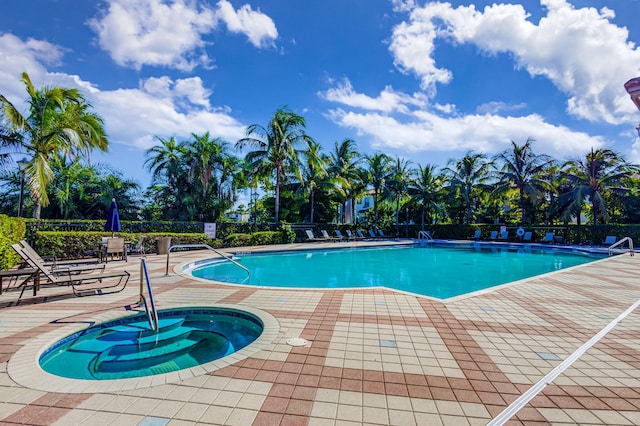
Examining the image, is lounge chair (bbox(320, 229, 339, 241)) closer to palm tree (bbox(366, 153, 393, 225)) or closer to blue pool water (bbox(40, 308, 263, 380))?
A: palm tree (bbox(366, 153, 393, 225))

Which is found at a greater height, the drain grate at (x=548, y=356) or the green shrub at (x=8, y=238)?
the green shrub at (x=8, y=238)

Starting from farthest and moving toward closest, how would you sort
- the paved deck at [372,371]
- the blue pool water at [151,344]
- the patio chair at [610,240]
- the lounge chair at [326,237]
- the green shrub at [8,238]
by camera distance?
the lounge chair at [326,237]
the patio chair at [610,240]
the green shrub at [8,238]
the blue pool water at [151,344]
the paved deck at [372,371]

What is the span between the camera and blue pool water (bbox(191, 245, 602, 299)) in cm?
913

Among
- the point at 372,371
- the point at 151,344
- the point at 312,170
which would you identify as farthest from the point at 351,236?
the point at 372,371

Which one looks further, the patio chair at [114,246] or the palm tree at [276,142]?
the palm tree at [276,142]

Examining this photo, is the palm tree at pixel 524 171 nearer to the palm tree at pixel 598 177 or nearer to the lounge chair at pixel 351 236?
the palm tree at pixel 598 177

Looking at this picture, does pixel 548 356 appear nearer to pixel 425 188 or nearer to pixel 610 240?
pixel 610 240

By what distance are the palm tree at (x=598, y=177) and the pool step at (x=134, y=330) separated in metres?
25.6

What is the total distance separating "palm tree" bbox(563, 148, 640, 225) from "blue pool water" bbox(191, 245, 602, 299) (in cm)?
691

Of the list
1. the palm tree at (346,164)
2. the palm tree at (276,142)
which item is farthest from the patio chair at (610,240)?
the palm tree at (276,142)

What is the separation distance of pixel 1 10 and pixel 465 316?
43.3ft

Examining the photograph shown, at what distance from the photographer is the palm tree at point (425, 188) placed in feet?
88.8

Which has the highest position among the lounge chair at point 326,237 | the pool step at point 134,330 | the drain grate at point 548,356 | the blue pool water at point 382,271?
the lounge chair at point 326,237

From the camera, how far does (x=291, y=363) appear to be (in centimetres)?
298
